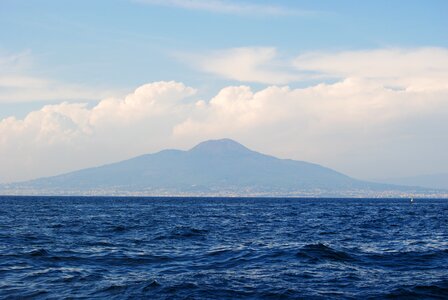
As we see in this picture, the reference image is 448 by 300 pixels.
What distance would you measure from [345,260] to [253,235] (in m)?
15.8

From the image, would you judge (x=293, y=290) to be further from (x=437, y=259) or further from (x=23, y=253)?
(x=23, y=253)

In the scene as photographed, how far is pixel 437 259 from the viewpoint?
107 feet

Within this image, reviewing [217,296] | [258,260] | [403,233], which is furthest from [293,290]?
[403,233]

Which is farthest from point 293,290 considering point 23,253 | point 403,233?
point 403,233

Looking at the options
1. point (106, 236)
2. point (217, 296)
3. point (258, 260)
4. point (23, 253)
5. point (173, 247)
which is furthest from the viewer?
point (106, 236)

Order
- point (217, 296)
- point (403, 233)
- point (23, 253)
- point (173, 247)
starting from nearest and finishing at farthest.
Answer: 1. point (217, 296)
2. point (23, 253)
3. point (173, 247)
4. point (403, 233)

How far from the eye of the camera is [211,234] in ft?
158

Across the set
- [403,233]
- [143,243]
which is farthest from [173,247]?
[403,233]

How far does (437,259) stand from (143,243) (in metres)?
20.5

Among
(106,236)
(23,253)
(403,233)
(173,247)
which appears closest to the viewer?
(23,253)

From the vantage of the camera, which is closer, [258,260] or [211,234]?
[258,260]

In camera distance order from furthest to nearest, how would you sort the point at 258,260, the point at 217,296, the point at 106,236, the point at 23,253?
the point at 106,236 < the point at 23,253 < the point at 258,260 < the point at 217,296

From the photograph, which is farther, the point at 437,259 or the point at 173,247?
the point at 173,247

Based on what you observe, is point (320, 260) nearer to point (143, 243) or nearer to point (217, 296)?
point (217, 296)
